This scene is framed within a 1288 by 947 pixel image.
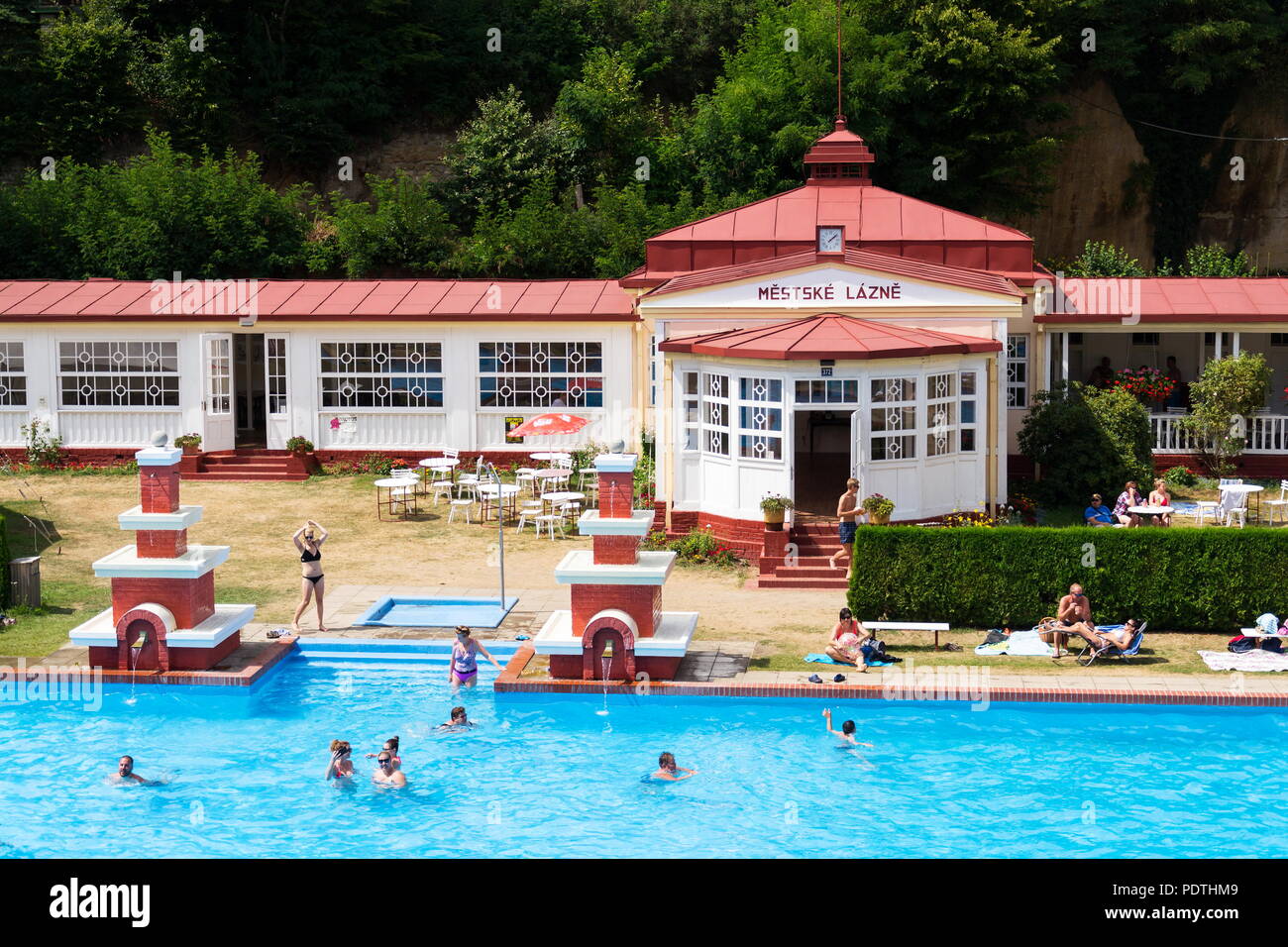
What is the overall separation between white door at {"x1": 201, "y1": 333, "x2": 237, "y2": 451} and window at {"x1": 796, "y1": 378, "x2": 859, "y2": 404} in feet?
41.9

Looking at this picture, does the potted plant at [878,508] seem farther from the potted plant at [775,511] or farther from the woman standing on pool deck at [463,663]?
the woman standing on pool deck at [463,663]

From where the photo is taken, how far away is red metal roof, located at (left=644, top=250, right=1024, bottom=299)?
2514 cm

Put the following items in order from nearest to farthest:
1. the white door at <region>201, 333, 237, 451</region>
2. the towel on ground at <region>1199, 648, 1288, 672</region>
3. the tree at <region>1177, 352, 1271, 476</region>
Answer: the towel on ground at <region>1199, 648, 1288, 672</region>, the tree at <region>1177, 352, 1271, 476</region>, the white door at <region>201, 333, 237, 451</region>

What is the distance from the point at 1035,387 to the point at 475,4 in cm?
2668

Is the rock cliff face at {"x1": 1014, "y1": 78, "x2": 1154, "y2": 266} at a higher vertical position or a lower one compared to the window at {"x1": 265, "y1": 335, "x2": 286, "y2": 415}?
higher

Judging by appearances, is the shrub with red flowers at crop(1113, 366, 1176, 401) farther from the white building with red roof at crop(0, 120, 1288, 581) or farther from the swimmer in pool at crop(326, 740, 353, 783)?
the swimmer in pool at crop(326, 740, 353, 783)

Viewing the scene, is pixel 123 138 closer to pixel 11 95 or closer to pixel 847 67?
pixel 11 95

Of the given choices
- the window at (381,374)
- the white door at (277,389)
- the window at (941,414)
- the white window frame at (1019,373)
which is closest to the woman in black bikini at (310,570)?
the window at (941,414)

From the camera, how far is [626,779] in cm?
1577

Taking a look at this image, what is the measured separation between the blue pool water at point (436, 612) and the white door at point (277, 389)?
10.3 meters

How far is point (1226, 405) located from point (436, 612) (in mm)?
14928

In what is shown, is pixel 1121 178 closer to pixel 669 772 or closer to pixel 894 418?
pixel 894 418

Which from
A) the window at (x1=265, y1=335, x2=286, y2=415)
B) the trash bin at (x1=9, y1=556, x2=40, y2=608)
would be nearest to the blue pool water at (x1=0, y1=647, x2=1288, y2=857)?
the trash bin at (x1=9, y1=556, x2=40, y2=608)

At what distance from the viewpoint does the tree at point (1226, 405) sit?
2775 centimetres
